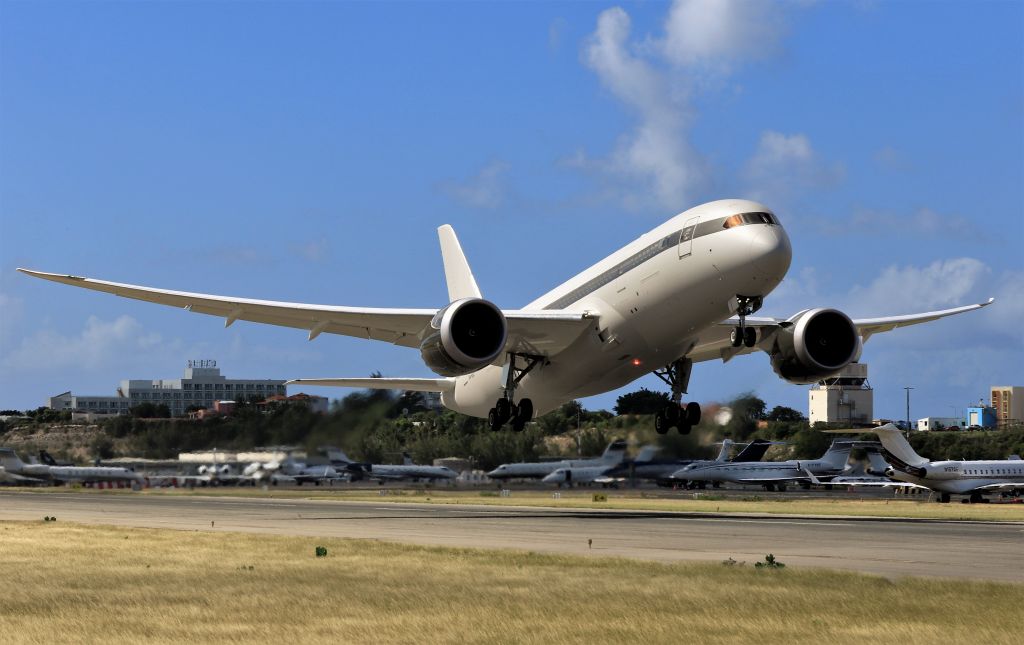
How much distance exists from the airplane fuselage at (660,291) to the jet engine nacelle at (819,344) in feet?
13.2

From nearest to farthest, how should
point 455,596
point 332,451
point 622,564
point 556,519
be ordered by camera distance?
point 455,596 → point 622,564 → point 556,519 → point 332,451

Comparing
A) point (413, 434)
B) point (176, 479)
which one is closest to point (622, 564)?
point (413, 434)

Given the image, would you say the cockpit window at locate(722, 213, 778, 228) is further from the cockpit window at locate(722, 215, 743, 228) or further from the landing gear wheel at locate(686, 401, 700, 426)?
the landing gear wheel at locate(686, 401, 700, 426)

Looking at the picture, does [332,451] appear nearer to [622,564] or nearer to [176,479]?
[176,479]

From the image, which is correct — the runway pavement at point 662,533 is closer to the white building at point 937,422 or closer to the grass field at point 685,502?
the grass field at point 685,502

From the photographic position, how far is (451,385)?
1766 inches

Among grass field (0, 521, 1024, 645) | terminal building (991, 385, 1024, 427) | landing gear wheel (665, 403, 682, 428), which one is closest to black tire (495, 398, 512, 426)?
landing gear wheel (665, 403, 682, 428)

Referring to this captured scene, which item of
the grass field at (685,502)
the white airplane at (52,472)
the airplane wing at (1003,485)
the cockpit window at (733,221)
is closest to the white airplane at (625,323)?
the cockpit window at (733,221)

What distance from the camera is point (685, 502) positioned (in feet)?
205

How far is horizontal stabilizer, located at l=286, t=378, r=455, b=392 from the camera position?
45031 mm

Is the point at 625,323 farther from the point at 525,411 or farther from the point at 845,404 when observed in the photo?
the point at 845,404

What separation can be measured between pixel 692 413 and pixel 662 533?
9228 mm

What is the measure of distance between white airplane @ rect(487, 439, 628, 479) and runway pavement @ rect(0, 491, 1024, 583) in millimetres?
10709

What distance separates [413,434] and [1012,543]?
4736 cm
